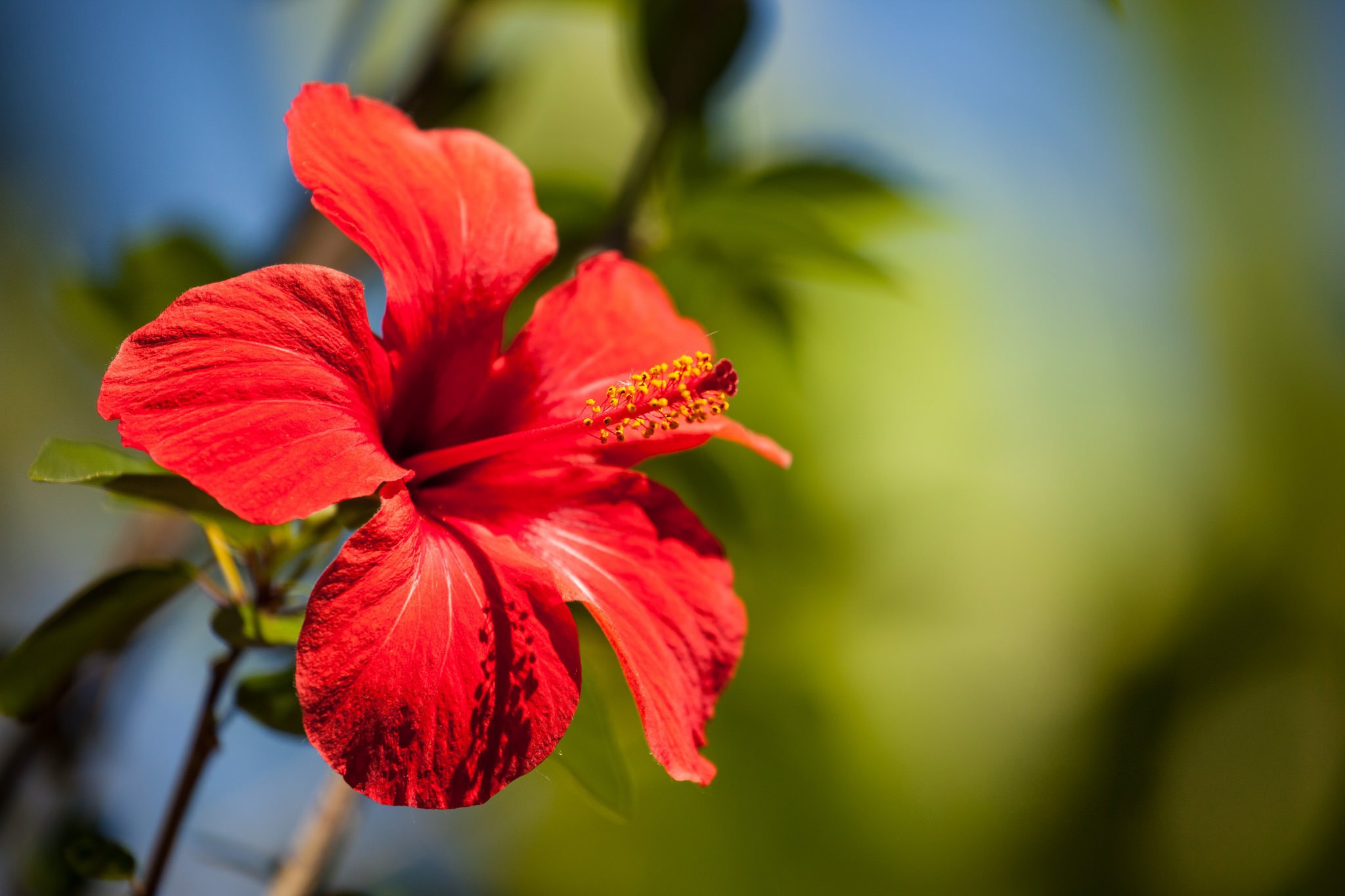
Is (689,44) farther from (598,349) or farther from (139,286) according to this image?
(139,286)

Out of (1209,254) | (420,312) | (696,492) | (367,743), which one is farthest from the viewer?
(1209,254)

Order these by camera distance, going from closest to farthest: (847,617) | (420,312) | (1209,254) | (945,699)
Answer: (420,312) < (847,617) < (945,699) < (1209,254)


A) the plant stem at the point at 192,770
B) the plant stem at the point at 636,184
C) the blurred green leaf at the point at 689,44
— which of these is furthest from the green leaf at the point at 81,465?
the blurred green leaf at the point at 689,44

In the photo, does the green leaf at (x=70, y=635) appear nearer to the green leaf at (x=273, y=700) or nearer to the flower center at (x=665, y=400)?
the green leaf at (x=273, y=700)

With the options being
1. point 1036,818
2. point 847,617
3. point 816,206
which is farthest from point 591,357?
point 1036,818

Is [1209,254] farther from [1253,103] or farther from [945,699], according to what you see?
[945,699]

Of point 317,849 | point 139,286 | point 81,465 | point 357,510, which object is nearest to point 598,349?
point 357,510

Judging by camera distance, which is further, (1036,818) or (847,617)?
(1036,818)
